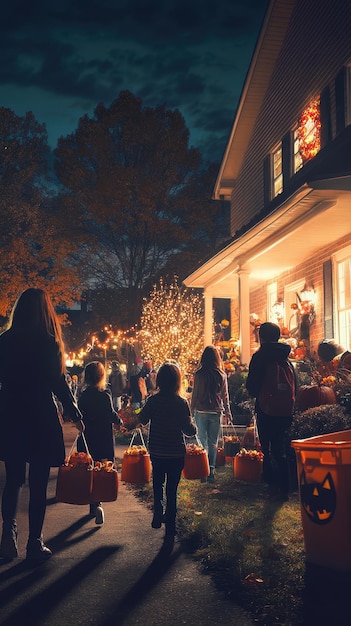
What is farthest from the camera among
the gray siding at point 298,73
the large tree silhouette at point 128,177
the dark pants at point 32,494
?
the large tree silhouette at point 128,177

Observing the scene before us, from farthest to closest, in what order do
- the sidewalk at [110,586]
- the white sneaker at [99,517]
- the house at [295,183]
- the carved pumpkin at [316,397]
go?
the house at [295,183]
the carved pumpkin at [316,397]
the white sneaker at [99,517]
the sidewalk at [110,586]

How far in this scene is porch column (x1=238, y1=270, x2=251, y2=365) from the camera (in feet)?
46.8

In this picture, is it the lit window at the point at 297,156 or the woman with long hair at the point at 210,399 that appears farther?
the lit window at the point at 297,156

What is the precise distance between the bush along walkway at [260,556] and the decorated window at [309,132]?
8399mm

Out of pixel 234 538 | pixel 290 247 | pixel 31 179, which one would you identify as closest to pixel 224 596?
pixel 234 538

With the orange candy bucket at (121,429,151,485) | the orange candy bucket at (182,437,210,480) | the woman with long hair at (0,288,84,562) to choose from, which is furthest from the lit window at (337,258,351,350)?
the woman with long hair at (0,288,84,562)

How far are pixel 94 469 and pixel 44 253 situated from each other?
27.0m

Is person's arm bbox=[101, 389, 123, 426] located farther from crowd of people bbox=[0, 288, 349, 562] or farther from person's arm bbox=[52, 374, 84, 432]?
person's arm bbox=[52, 374, 84, 432]

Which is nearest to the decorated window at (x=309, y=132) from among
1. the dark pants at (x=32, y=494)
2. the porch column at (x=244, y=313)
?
the porch column at (x=244, y=313)

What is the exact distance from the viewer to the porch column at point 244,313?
→ 1425 centimetres

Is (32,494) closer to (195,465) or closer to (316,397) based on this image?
(195,465)

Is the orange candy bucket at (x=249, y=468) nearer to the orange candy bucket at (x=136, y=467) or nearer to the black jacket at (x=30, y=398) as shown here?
the orange candy bucket at (x=136, y=467)

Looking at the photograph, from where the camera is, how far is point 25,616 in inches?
142

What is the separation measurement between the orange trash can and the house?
17.6ft
